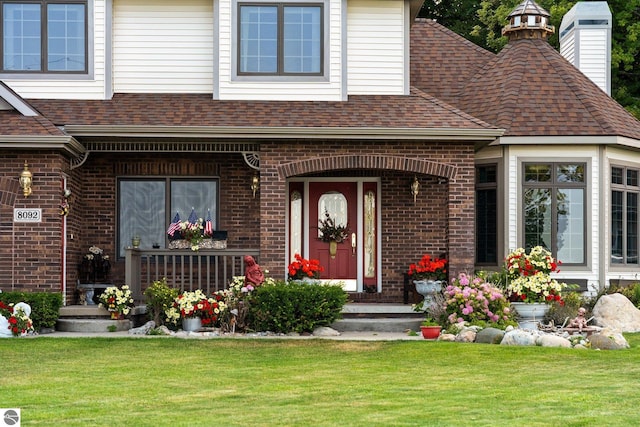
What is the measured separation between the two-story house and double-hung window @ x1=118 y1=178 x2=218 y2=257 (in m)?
0.02

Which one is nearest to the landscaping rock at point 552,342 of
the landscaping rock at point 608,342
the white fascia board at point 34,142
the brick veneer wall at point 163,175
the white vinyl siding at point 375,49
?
the landscaping rock at point 608,342

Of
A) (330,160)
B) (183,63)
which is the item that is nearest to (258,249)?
(330,160)

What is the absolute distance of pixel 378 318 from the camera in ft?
59.0

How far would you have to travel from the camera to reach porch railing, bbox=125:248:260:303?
57.6 ft

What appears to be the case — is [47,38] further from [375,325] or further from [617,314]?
[617,314]

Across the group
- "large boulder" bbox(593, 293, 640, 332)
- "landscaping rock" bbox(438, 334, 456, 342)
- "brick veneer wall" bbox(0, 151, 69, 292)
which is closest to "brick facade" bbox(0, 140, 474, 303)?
"brick veneer wall" bbox(0, 151, 69, 292)

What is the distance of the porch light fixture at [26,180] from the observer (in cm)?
1689

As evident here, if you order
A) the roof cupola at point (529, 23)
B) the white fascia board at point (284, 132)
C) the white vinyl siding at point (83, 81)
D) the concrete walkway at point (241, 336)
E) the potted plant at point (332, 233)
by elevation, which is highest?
the roof cupola at point (529, 23)

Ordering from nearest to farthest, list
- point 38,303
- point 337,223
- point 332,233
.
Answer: point 38,303
point 332,233
point 337,223

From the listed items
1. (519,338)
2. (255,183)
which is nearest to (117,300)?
(255,183)

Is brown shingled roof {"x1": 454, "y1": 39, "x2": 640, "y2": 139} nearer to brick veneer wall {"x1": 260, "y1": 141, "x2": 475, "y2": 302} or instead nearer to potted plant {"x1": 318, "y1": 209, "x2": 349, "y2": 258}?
brick veneer wall {"x1": 260, "y1": 141, "x2": 475, "y2": 302}

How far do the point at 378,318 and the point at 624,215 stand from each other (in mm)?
5192

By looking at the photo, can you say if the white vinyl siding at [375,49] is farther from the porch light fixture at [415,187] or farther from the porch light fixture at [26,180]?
the porch light fixture at [26,180]

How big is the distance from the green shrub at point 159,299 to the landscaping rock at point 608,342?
20.0 feet
